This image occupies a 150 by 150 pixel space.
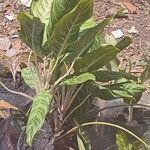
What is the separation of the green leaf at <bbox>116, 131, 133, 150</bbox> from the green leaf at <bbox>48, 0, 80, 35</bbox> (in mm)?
380

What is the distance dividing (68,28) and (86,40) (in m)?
0.10

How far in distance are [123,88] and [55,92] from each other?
0.71 ft

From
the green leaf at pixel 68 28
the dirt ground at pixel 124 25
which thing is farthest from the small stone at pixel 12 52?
the green leaf at pixel 68 28

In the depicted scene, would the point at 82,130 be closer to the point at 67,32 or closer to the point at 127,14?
the point at 67,32

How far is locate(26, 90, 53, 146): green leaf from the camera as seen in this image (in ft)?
4.50

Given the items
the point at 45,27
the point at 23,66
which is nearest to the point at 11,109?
the point at 23,66

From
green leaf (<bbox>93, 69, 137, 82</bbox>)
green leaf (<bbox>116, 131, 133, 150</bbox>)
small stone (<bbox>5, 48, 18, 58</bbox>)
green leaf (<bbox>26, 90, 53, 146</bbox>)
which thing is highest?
green leaf (<bbox>26, 90, 53, 146</bbox>)

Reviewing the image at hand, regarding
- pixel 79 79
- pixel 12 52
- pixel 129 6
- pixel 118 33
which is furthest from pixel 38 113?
pixel 129 6

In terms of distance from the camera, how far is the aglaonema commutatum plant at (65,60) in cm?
137

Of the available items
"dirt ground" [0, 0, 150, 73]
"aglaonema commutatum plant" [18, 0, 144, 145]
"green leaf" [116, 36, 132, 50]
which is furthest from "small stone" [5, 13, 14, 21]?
"green leaf" [116, 36, 132, 50]

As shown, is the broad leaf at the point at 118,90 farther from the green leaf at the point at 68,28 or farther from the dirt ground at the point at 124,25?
the dirt ground at the point at 124,25

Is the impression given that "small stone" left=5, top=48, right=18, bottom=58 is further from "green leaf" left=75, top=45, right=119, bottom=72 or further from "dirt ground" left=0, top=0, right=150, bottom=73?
"green leaf" left=75, top=45, right=119, bottom=72

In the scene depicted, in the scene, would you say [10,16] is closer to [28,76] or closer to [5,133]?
[28,76]

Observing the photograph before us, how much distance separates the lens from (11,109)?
1628 mm
